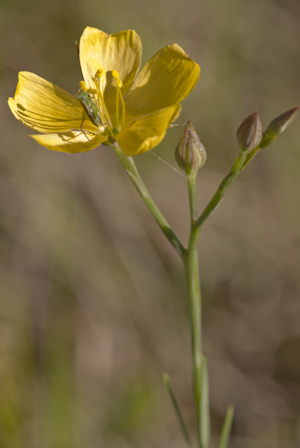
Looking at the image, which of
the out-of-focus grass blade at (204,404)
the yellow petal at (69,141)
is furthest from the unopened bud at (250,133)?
the out-of-focus grass blade at (204,404)

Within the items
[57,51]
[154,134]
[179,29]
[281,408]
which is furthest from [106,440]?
[179,29]

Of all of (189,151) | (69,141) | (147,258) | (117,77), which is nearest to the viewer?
(189,151)

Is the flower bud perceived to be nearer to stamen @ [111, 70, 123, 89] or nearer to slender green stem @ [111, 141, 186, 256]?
slender green stem @ [111, 141, 186, 256]

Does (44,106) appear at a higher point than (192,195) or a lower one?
lower

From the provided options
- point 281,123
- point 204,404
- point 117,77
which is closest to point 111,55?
point 117,77

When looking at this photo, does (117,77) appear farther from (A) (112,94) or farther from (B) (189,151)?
(B) (189,151)

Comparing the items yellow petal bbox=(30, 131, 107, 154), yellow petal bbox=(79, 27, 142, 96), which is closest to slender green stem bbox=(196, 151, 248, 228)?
yellow petal bbox=(30, 131, 107, 154)

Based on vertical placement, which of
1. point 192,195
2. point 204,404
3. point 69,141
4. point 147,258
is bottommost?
point 147,258
